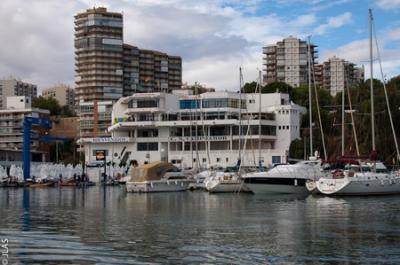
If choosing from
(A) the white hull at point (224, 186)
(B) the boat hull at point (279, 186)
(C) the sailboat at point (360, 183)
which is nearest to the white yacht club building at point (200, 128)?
(A) the white hull at point (224, 186)

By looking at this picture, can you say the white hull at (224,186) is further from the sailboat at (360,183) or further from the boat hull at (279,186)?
the sailboat at (360,183)

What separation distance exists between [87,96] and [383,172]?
124745 millimetres

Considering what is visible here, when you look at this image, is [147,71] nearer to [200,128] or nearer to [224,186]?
[200,128]

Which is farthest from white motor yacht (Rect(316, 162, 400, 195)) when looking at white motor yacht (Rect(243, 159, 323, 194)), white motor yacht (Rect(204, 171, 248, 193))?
white motor yacht (Rect(204, 171, 248, 193))

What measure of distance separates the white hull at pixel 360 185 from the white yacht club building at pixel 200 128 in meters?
49.9

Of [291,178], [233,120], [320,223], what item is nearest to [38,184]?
[233,120]

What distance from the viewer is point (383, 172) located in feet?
198

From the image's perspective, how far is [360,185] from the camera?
2126 inches

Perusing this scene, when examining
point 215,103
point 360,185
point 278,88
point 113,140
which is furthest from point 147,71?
point 360,185

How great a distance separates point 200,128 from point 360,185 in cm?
6111

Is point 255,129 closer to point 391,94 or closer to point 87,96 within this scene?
point 391,94

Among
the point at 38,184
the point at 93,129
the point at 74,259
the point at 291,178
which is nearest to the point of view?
the point at 74,259

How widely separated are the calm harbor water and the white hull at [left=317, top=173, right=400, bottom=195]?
950cm

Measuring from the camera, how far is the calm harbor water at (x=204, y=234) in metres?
21.5
